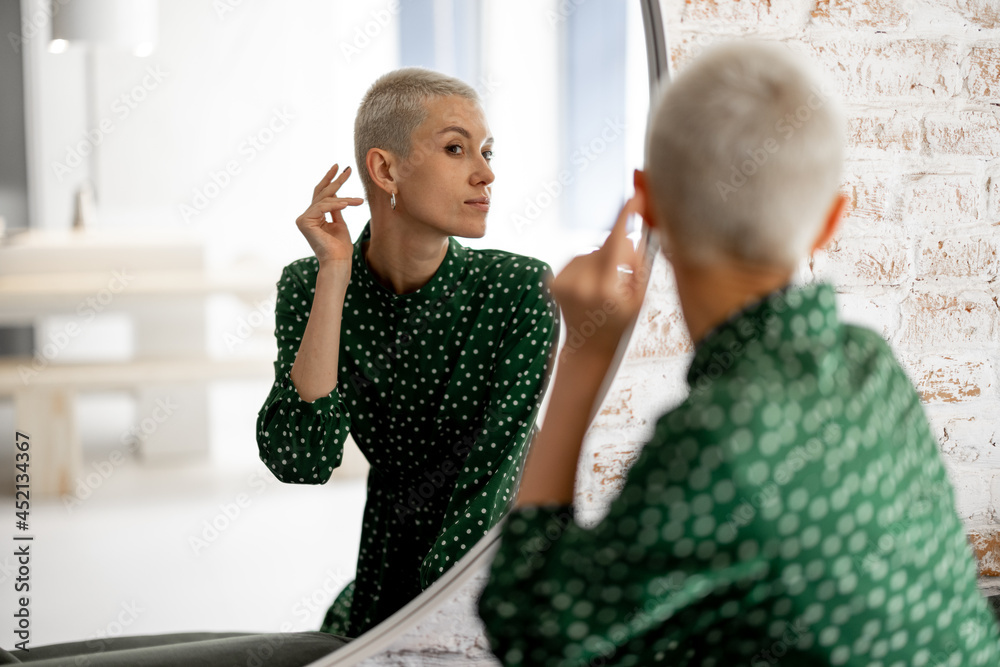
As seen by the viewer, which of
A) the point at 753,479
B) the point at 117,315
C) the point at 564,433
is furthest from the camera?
the point at 117,315

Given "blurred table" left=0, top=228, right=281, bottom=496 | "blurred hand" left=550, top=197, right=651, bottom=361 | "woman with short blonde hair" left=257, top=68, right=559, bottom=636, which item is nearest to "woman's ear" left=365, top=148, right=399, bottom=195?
"woman with short blonde hair" left=257, top=68, right=559, bottom=636

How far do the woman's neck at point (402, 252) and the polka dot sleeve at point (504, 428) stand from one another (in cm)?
9

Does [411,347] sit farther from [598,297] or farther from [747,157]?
[747,157]

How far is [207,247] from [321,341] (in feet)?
0.40

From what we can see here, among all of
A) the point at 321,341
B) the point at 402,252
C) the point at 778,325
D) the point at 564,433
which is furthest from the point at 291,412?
the point at 778,325

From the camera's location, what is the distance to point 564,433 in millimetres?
485

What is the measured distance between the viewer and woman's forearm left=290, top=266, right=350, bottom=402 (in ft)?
2.43

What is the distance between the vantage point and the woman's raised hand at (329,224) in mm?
733

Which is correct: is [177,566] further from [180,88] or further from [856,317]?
[856,317]

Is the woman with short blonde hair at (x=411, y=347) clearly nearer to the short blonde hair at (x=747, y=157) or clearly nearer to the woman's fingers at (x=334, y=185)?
the woman's fingers at (x=334, y=185)

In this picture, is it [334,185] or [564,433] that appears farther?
[334,185]

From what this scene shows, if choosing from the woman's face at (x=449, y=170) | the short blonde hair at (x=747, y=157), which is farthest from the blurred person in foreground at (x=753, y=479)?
the woman's face at (x=449, y=170)

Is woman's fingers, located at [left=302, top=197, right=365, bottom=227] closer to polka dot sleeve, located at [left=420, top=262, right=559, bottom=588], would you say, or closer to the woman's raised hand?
the woman's raised hand

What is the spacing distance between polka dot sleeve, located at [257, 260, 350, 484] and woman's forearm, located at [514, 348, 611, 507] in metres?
0.31
